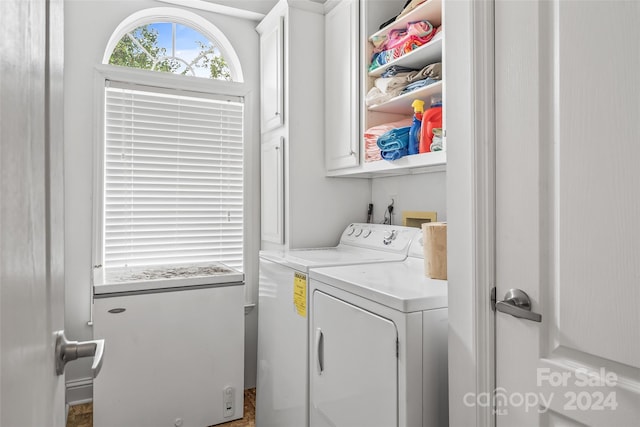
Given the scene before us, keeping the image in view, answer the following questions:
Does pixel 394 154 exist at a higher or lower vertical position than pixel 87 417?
higher

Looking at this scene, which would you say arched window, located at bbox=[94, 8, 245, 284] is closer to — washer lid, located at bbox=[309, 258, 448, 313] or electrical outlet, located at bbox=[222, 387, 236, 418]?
electrical outlet, located at bbox=[222, 387, 236, 418]

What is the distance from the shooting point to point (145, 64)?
2816mm

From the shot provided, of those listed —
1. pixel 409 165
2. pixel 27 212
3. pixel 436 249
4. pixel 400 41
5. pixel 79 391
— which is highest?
pixel 400 41

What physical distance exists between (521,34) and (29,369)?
1154 millimetres

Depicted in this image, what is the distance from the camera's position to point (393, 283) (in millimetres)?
1414

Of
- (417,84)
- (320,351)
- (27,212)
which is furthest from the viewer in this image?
(417,84)

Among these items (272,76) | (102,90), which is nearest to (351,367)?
(272,76)

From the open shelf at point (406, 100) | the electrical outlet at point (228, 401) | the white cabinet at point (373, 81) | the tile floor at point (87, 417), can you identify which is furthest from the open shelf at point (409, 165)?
the tile floor at point (87, 417)

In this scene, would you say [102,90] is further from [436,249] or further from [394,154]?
[436,249]

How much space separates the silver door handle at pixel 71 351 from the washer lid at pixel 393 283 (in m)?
0.80

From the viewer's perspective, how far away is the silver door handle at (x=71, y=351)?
66 centimetres

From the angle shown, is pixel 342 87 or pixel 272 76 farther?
pixel 272 76

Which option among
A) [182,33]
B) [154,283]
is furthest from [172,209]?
[182,33]

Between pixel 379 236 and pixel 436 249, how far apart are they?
78 cm
